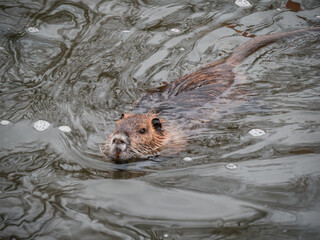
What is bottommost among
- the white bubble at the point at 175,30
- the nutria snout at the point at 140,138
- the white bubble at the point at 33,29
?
the white bubble at the point at 33,29

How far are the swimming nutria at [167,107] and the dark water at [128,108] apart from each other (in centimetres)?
18

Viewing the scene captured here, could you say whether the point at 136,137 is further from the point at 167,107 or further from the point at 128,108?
the point at 128,108

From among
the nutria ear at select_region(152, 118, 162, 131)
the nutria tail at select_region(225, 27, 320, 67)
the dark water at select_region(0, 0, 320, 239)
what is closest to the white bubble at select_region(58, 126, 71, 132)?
the dark water at select_region(0, 0, 320, 239)

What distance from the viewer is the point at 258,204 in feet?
11.7

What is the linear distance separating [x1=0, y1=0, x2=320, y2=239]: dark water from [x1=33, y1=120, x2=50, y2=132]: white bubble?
0.08 meters

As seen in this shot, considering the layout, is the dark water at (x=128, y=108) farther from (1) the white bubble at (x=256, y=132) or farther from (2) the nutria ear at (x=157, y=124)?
(2) the nutria ear at (x=157, y=124)

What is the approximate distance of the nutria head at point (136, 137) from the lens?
4.22m

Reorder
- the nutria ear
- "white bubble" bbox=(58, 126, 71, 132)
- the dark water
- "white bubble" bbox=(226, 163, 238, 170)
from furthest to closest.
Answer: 1. "white bubble" bbox=(58, 126, 71, 132)
2. the nutria ear
3. "white bubble" bbox=(226, 163, 238, 170)
4. the dark water

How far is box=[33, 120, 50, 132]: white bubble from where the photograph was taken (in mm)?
4828

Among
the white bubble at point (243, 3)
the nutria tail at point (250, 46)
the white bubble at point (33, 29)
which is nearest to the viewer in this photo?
the nutria tail at point (250, 46)

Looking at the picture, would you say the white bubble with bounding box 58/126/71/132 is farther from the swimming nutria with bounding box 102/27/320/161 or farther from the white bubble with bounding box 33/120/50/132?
the swimming nutria with bounding box 102/27/320/161

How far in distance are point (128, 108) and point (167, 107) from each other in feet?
2.02

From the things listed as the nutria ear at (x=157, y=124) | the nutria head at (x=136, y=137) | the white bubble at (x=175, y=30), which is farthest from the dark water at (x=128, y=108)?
the nutria ear at (x=157, y=124)

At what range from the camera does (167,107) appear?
200 inches
